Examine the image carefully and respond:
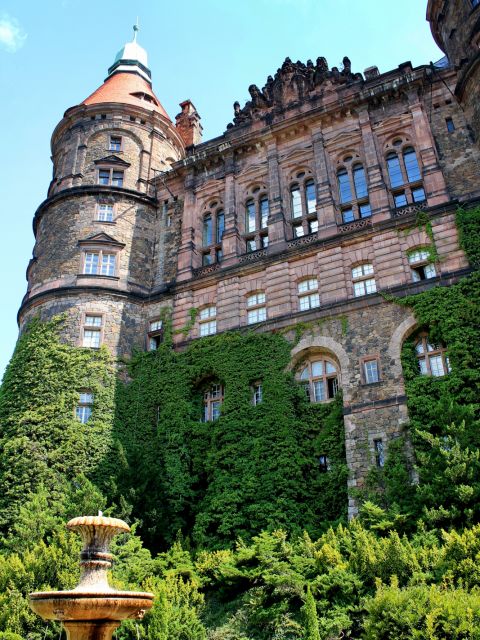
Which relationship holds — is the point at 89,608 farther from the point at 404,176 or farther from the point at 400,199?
the point at 404,176

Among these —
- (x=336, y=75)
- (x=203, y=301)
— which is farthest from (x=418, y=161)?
(x=203, y=301)

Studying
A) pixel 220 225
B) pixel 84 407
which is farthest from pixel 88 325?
pixel 220 225

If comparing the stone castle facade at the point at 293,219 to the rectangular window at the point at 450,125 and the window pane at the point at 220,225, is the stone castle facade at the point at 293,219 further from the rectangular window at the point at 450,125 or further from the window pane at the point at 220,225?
the window pane at the point at 220,225

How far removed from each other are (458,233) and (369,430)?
9.45 meters

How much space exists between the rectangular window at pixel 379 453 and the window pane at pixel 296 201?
44.2ft

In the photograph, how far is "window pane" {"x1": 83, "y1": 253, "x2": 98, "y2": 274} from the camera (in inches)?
1318

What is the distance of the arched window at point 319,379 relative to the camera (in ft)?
86.7

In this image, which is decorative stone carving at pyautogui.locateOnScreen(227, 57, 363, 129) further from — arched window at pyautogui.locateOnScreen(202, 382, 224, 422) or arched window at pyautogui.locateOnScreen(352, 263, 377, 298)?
arched window at pyautogui.locateOnScreen(202, 382, 224, 422)

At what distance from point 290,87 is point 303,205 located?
336 inches

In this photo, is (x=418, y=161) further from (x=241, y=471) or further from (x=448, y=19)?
(x=241, y=471)

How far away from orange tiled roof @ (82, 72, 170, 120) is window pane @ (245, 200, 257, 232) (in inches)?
448

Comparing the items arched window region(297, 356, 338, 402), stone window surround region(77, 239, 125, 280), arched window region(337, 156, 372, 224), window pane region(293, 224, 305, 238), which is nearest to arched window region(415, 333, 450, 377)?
arched window region(297, 356, 338, 402)

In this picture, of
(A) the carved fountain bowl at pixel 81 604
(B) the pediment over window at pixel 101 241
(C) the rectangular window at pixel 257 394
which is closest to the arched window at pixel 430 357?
(C) the rectangular window at pixel 257 394

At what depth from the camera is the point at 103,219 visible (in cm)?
3538
